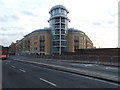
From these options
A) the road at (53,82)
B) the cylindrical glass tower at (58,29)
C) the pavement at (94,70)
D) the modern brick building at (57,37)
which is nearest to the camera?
the road at (53,82)

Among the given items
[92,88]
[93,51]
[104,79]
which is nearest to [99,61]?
[93,51]

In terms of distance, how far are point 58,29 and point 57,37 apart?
4.62 m

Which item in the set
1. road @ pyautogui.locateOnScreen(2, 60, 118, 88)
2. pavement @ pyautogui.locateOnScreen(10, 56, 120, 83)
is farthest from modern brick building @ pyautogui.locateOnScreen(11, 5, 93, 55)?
road @ pyautogui.locateOnScreen(2, 60, 118, 88)

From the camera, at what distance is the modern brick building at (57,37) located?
79750mm

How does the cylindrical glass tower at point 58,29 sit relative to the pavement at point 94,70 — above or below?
above

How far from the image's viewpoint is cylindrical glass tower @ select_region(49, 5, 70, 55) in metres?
79.2

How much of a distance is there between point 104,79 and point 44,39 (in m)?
77.5

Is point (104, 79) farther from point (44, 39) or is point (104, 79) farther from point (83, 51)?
point (44, 39)

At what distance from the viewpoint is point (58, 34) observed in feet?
260

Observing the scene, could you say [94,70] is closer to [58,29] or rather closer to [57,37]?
[57,37]

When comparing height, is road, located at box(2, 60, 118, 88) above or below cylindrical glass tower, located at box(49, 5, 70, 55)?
below

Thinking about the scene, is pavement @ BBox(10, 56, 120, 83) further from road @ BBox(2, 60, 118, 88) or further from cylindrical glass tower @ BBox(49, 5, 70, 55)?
cylindrical glass tower @ BBox(49, 5, 70, 55)

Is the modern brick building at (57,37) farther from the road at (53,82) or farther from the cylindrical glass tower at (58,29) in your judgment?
the road at (53,82)

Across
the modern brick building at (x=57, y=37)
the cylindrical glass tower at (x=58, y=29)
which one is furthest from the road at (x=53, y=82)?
the cylindrical glass tower at (x=58, y=29)
